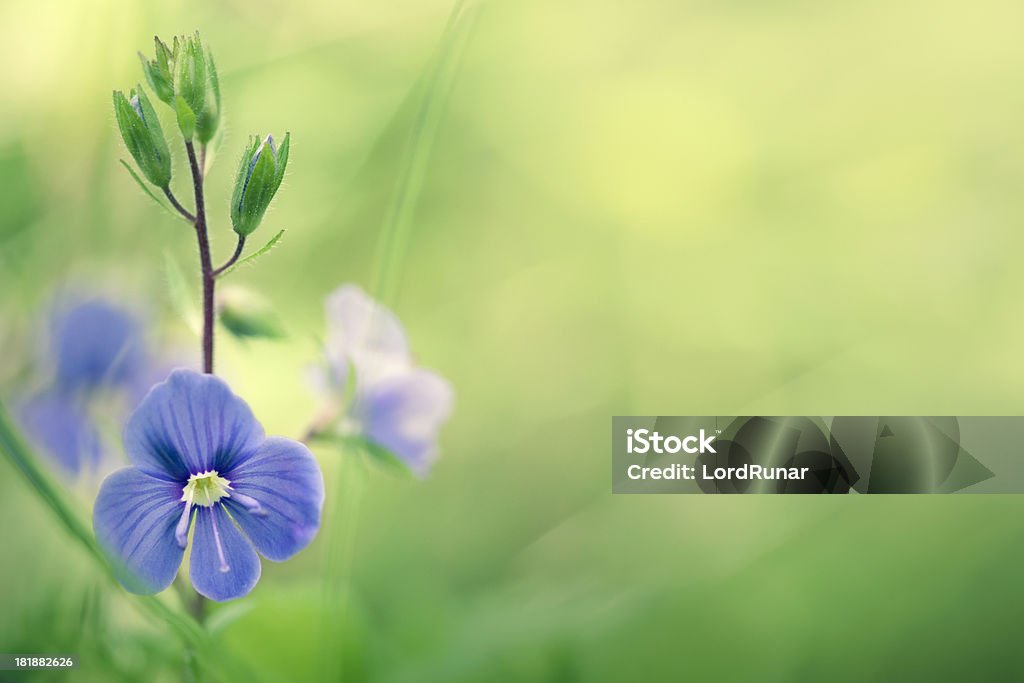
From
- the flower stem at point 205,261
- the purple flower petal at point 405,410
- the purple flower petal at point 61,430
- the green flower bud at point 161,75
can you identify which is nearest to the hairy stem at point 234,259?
the flower stem at point 205,261

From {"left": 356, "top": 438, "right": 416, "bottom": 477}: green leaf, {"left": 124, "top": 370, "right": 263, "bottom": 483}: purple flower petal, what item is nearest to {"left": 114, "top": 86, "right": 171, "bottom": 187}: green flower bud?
{"left": 124, "top": 370, "right": 263, "bottom": 483}: purple flower petal

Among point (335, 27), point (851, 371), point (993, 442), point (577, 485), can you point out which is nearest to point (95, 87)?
point (335, 27)

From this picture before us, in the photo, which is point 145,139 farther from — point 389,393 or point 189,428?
point 389,393

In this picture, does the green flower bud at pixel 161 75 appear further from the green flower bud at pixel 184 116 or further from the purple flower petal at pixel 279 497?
the purple flower petal at pixel 279 497

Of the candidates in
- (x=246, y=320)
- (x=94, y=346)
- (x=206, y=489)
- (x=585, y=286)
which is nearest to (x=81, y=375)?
(x=94, y=346)

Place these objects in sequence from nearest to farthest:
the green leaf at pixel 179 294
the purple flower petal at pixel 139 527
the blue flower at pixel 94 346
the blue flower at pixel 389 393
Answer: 1. the purple flower petal at pixel 139 527
2. the green leaf at pixel 179 294
3. the blue flower at pixel 389 393
4. the blue flower at pixel 94 346

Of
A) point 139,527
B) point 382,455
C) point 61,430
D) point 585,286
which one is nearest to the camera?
point 139,527
